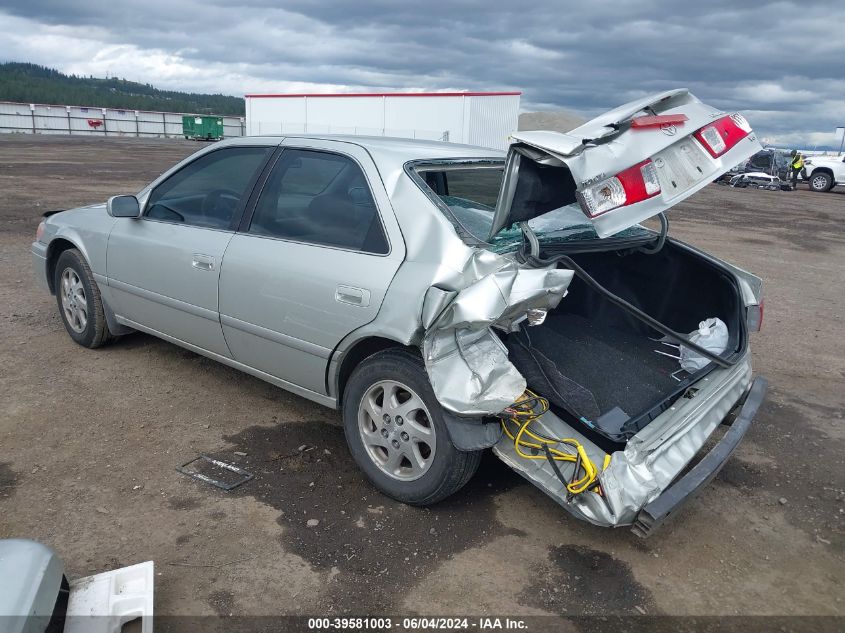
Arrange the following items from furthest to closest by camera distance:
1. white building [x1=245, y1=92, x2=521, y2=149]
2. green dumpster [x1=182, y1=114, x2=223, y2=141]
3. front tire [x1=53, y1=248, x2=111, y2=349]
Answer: green dumpster [x1=182, y1=114, x2=223, y2=141]
white building [x1=245, y1=92, x2=521, y2=149]
front tire [x1=53, y1=248, x2=111, y2=349]

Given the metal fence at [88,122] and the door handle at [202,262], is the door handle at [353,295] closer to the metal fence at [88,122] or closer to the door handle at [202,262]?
the door handle at [202,262]

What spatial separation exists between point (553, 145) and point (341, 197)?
1.19m

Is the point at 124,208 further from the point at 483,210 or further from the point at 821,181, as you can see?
the point at 821,181

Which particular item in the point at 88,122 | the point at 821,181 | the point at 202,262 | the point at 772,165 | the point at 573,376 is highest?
the point at 202,262

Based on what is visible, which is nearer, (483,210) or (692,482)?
(692,482)

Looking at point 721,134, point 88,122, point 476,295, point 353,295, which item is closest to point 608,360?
point 721,134

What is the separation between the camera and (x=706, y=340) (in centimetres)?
388

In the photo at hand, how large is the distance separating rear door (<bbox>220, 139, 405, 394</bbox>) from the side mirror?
967mm

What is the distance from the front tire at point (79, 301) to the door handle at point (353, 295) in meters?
2.45

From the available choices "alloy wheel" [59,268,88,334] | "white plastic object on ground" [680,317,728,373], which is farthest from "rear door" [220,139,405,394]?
"white plastic object on ground" [680,317,728,373]

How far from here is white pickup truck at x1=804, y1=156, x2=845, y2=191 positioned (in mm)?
27234

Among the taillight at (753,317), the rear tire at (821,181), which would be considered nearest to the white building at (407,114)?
the rear tire at (821,181)

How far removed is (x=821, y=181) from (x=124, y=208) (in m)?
30.5

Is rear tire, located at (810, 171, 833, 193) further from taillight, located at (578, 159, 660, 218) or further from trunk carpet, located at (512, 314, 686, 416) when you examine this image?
taillight, located at (578, 159, 660, 218)
